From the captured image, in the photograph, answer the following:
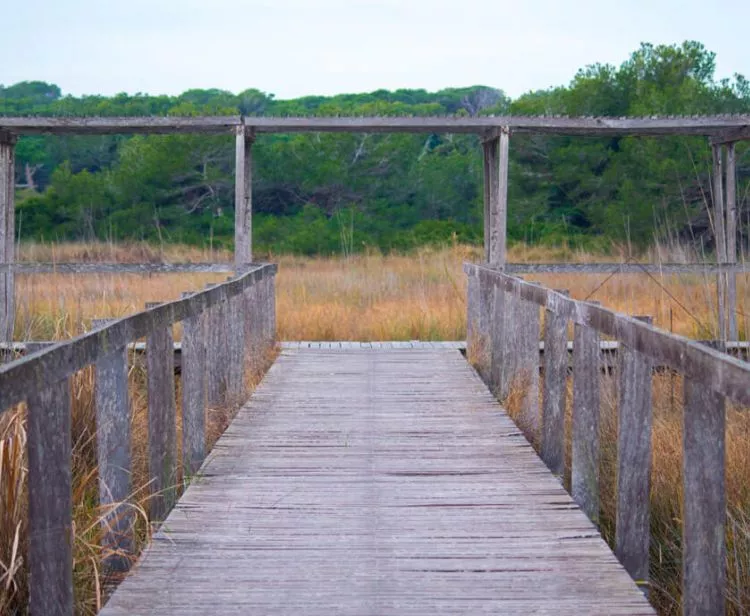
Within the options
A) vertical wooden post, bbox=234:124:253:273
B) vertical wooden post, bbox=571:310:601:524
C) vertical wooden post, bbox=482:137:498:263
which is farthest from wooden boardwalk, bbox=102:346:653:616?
vertical wooden post, bbox=482:137:498:263

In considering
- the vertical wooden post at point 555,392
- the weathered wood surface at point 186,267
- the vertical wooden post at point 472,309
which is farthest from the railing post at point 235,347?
the weathered wood surface at point 186,267

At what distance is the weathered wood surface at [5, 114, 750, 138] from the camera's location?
1019cm

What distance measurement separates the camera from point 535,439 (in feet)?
20.8

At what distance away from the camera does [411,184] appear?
29.7 m

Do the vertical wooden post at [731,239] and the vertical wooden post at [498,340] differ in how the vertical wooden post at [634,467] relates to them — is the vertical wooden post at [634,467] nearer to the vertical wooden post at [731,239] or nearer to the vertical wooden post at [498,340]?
the vertical wooden post at [498,340]

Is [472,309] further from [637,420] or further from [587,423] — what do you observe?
[637,420]

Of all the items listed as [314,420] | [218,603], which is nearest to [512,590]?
[218,603]

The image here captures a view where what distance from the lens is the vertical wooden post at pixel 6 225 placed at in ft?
33.1

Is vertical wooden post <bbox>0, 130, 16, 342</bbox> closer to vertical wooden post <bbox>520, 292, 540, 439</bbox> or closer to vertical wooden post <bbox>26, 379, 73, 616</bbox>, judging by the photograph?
vertical wooden post <bbox>520, 292, 540, 439</bbox>

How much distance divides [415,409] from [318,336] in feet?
15.9

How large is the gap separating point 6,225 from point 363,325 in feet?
12.5

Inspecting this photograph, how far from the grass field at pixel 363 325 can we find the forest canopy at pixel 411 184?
3242 millimetres

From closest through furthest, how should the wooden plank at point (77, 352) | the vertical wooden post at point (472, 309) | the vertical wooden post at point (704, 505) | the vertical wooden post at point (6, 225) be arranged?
the wooden plank at point (77, 352)
the vertical wooden post at point (704, 505)
the vertical wooden post at point (472, 309)
the vertical wooden post at point (6, 225)

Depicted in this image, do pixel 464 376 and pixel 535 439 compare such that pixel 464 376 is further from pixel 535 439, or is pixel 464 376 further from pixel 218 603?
pixel 218 603
